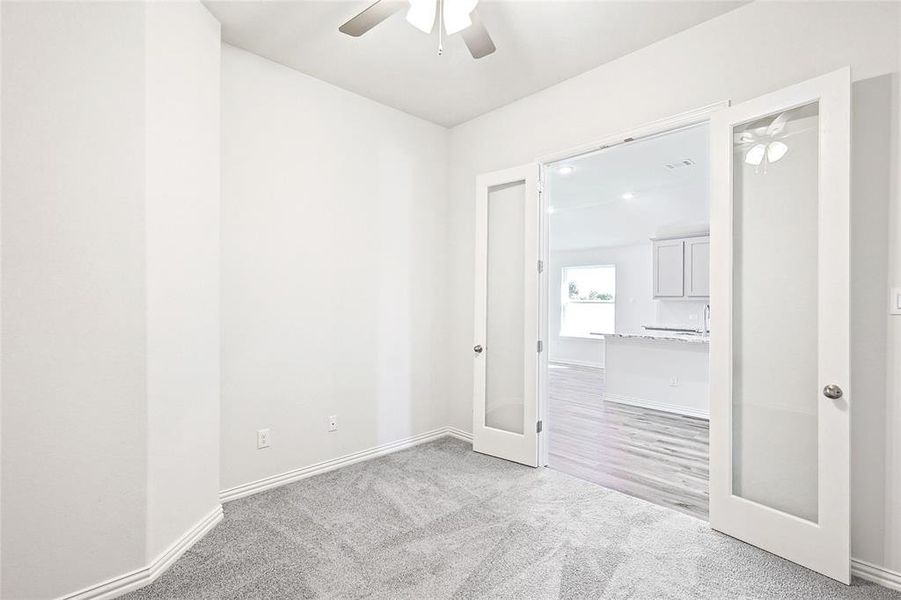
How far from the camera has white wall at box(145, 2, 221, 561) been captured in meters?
1.92

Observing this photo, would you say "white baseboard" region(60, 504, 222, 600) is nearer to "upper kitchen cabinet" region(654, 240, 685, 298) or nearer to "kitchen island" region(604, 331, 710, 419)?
"kitchen island" region(604, 331, 710, 419)

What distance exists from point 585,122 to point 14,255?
3216mm

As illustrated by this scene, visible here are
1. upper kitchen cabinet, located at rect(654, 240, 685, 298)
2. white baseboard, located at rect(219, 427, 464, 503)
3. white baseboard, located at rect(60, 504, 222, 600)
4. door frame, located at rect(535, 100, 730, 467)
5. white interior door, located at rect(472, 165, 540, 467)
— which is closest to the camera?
white baseboard, located at rect(60, 504, 222, 600)

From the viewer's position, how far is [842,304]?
186 centimetres

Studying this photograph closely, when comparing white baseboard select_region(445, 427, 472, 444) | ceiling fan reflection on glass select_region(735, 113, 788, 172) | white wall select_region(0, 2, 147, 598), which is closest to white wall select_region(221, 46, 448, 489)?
white baseboard select_region(445, 427, 472, 444)

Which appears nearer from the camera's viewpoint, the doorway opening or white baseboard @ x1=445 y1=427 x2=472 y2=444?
the doorway opening

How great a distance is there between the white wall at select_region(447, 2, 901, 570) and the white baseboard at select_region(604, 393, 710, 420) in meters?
3.01

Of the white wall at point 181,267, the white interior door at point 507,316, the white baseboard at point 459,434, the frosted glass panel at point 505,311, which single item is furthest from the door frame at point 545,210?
the white wall at point 181,267

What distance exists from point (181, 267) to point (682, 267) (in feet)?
21.9

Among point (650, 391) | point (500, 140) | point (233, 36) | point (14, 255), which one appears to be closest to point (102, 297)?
point (14, 255)

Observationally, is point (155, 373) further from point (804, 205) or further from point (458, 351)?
point (804, 205)

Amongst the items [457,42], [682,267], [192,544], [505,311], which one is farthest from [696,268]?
[192,544]

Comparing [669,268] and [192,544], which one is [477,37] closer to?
[192,544]

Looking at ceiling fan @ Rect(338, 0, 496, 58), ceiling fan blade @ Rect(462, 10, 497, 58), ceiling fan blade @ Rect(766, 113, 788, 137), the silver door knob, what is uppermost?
ceiling fan @ Rect(338, 0, 496, 58)
